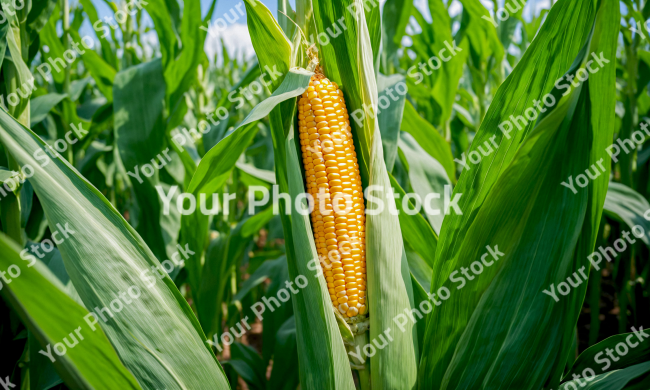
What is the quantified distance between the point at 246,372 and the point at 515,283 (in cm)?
135

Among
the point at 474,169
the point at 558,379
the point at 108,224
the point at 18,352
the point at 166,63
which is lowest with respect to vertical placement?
the point at 558,379

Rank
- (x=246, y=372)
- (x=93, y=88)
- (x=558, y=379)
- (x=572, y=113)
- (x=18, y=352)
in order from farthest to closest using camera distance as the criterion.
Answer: (x=93, y=88), (x=246, y=372), (x=18, y=352), (x=558, y=379), (x=572, y=113)

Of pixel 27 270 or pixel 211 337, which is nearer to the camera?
pixel 27 270

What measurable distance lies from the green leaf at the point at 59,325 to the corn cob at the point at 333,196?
0.43 meters

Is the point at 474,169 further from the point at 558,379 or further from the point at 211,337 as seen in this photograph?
the point at 211,337

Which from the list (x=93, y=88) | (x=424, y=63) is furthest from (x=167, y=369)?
(x=93, y=88)

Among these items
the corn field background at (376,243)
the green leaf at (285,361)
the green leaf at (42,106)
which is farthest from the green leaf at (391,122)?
the green leaf at (42,106)

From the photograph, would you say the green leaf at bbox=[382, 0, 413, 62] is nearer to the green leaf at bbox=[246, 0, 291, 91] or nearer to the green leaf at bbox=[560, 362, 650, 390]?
the green leaf at bbox=[246, 0, 291, 91]

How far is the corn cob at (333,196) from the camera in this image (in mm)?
874

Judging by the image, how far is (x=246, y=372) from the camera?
177 cm

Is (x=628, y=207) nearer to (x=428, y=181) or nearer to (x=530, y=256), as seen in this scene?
(x=428, y=181)

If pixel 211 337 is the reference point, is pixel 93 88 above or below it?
above

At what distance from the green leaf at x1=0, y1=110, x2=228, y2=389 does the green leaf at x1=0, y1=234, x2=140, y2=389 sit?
0.10 m

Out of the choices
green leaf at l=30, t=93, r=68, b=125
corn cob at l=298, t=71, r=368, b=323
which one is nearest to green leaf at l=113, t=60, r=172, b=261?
green leaf at l=30, t=93, r=68, b=125
